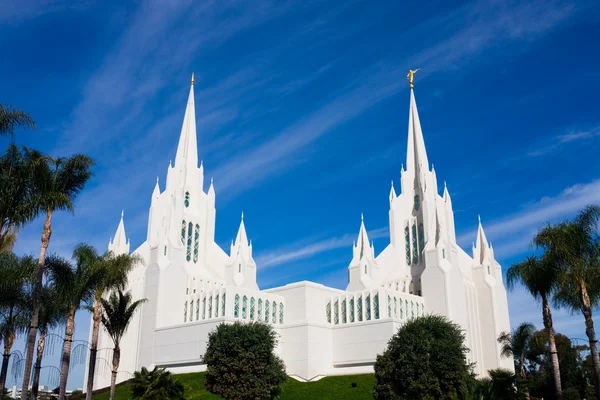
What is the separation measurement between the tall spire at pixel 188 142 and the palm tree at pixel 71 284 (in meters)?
25.9

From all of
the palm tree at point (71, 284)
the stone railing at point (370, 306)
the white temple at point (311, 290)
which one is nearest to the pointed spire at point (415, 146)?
the white temple at point (311, 290)

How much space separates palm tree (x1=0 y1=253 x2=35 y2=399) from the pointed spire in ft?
121

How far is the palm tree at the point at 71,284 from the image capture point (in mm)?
23466

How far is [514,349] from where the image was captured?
34781 mm

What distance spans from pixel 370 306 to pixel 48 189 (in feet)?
89.4

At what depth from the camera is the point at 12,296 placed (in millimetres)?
22922

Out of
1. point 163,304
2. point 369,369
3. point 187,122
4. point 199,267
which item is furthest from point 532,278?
point 187,122

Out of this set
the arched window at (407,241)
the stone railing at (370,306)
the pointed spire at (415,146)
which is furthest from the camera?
the pointed spire at (415,146)

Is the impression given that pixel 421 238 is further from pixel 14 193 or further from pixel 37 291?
pixel 14 193

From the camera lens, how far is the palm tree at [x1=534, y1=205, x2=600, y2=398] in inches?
891

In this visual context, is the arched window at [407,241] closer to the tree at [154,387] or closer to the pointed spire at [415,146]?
the pointed spire at [415,146]

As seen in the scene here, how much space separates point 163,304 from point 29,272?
2473 centimetres

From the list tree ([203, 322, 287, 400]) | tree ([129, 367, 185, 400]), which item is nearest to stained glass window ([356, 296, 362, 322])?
tree ([203, 322, 287, 400])

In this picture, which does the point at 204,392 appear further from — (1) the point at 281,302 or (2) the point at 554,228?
(2) the point at 554,228
